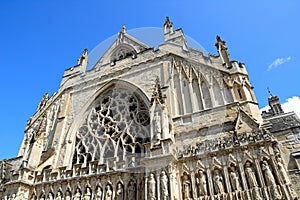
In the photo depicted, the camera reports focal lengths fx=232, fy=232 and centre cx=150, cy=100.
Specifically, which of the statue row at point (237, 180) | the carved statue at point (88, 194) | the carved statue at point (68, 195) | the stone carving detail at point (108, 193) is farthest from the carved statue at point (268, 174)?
the carved statue at point (68, 195)

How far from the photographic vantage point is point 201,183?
279 inches

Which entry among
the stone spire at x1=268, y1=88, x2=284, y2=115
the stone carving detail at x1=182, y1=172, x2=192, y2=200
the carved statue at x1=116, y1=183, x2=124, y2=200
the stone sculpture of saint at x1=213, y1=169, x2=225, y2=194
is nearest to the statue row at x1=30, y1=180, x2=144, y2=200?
the carved statue at x1=116, y1=183, x2=124, y2=200

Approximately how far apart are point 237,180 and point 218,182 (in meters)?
0.54

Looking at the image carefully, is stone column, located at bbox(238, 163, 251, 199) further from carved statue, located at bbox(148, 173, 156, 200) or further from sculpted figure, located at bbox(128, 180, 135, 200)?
sculpted figure, located at bbox(128, 180, 135, 200)

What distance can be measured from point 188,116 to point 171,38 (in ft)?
17.7

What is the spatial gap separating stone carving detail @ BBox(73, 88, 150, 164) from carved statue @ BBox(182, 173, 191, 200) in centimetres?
282

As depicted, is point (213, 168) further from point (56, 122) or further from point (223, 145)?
point (56, 122)

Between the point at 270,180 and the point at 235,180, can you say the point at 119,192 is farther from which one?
the point at 270,180

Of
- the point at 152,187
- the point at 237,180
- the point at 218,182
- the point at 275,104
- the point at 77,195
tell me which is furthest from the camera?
the point at 275,104

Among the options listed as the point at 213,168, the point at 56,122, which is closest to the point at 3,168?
the point at 56,122

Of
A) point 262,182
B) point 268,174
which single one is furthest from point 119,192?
point 268,174

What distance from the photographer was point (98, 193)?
27.5 ft

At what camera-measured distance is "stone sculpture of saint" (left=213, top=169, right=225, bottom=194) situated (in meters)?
6.74

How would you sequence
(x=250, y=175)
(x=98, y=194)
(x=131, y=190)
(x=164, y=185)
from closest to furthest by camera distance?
(x=250, y=175), (x=164, y=185), (x=131, y=190), (x=98, y=194)
